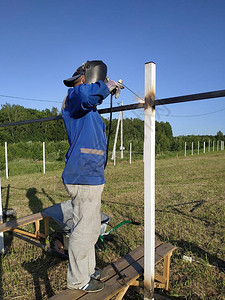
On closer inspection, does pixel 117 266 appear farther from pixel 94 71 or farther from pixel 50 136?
pixel 50 136

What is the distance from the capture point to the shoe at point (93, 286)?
1803mm

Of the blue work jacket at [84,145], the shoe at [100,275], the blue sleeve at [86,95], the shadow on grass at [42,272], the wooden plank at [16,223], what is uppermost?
the blue sleeve at [86,95]

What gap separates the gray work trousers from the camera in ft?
5.84

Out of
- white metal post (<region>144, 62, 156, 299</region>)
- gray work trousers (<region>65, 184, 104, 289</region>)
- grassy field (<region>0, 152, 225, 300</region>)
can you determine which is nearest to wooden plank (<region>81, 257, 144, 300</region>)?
gray work trousers (<region>65, 184, 104, 289</region>)

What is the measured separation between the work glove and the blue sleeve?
12 cm

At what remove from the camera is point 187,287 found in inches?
101

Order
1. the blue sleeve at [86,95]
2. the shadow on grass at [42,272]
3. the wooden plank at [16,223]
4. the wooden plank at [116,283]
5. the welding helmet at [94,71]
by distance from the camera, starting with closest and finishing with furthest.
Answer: the blue sleeve at [86,95]
the wooden plank at [116,283]
the welding helmet at [94,71]
the shadow on grass at [42,272]
the wooden plank at [16,223]

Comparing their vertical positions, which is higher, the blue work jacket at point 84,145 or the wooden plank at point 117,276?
the blue work jacket at point 84,145

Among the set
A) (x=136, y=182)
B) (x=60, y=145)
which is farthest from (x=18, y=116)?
(x=136, y=182)

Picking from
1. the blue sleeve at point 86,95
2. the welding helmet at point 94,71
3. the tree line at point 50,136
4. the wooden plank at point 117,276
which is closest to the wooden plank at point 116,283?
the wooden plank at point 117,276

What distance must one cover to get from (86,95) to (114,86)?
295mm

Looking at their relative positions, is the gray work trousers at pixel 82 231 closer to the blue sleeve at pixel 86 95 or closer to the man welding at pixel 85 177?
the man welding at pixel 85 177

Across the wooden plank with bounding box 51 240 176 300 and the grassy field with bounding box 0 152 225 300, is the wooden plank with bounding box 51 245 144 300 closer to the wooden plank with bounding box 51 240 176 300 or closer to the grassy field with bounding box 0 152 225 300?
the wooden plank with bounding box 51 240 176 300

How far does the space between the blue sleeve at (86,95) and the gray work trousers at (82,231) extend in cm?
58
